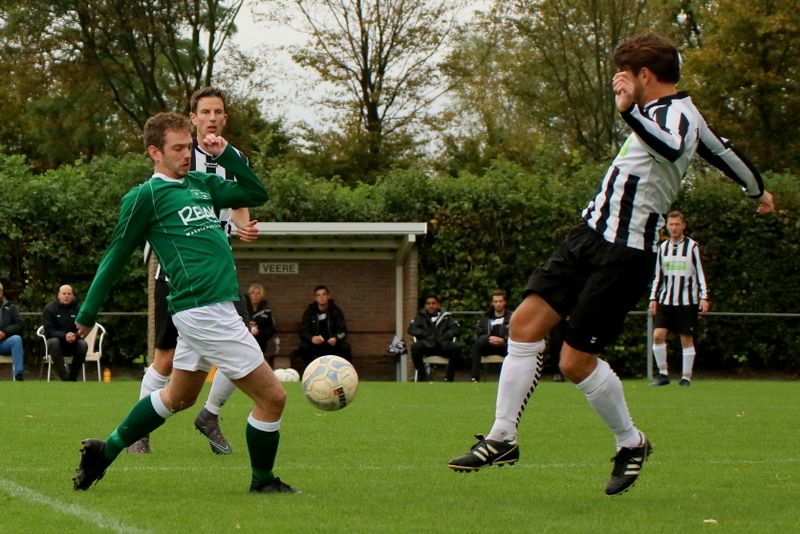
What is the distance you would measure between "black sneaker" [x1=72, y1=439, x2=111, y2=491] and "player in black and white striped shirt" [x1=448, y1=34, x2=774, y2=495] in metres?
1.76

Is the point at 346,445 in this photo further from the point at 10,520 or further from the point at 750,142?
the point at 750,142

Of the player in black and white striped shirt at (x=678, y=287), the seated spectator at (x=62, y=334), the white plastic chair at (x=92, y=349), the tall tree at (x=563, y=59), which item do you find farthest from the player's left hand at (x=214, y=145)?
the tall tree at (x=563, y=59)

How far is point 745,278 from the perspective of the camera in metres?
24.2

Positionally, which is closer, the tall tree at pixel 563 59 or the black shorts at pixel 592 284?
the black shorts at pixel 592 284

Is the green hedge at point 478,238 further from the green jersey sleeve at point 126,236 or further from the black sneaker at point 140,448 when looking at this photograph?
the green jersey sleeve at point 126,236

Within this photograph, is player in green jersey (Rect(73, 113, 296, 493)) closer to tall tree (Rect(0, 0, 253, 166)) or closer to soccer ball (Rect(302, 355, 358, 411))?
soccer ball (Rect(302, 355, 358, 411))

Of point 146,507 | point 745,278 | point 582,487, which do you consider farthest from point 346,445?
point 745,278

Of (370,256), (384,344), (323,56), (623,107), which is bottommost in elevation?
(384,344)

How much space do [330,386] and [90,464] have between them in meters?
1.36

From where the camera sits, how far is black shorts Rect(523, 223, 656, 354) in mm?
6301

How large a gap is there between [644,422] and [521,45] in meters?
27.9

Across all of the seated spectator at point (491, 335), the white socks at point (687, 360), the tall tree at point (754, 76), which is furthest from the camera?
the tall tree at point (754, 76)

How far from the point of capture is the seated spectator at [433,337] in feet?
70.8

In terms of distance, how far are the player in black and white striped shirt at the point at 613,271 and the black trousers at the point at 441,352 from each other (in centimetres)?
1502
